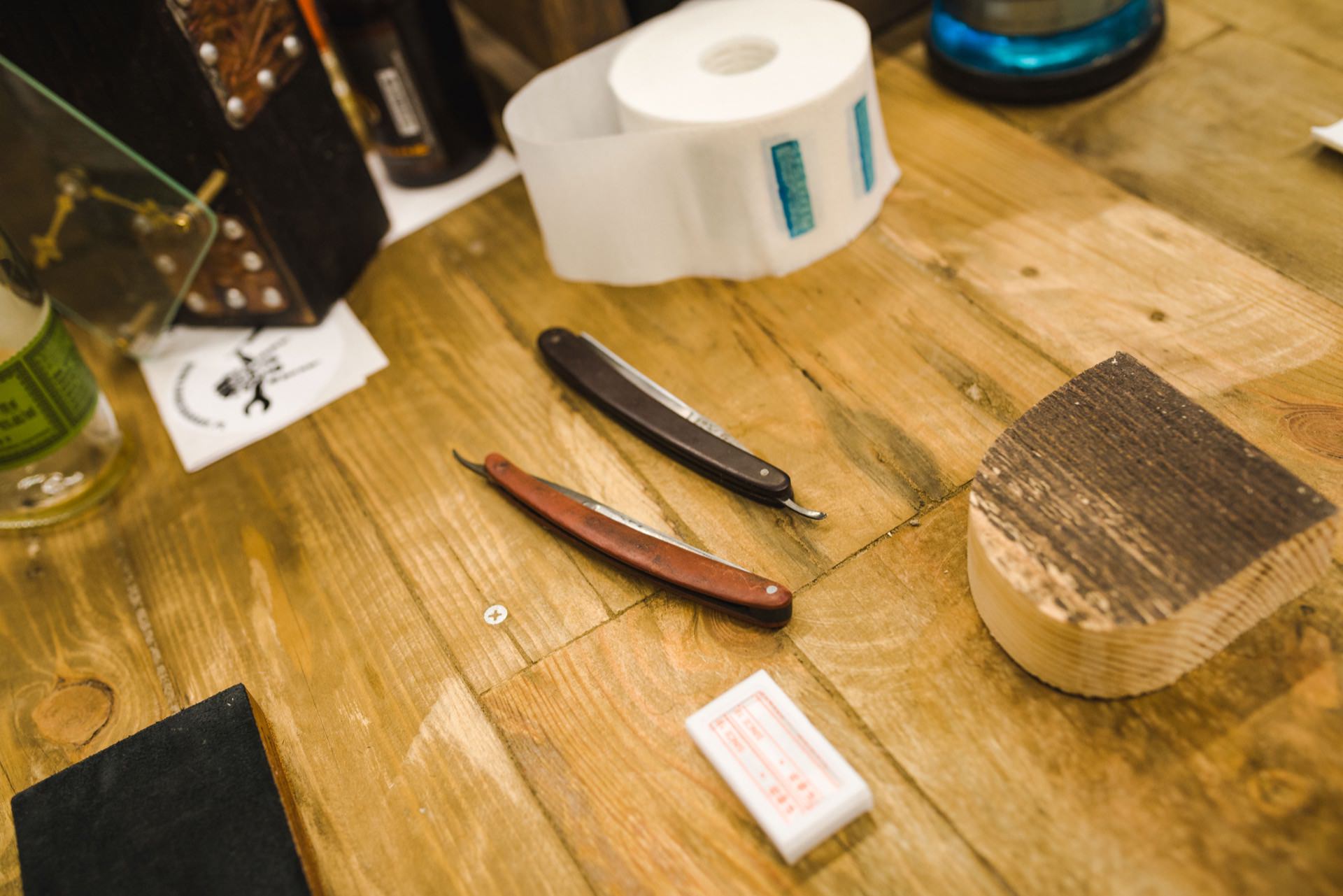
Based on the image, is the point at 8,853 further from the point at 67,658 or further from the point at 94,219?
the point at 94,219

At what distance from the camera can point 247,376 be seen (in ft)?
2.68

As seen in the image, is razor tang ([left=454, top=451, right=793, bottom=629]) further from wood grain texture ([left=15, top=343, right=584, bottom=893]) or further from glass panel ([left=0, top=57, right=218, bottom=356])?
glass panel ([left=0, top=57, right=218, bottom=356])

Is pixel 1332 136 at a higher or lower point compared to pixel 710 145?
lower

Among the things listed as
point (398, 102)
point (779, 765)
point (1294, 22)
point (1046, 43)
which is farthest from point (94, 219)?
point (1294, 22)

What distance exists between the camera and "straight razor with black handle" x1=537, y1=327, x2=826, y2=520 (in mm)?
630

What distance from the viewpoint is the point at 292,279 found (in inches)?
31.8

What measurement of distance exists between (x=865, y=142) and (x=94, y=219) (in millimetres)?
561

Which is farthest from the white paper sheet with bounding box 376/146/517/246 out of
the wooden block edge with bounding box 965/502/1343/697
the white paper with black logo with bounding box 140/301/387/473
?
the wooden block edge with bounding box 965/502/1343/697

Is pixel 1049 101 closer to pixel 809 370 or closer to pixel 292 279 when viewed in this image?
pixel 809 370

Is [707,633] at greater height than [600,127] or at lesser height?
lesser

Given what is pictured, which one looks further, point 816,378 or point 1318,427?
point 816,378

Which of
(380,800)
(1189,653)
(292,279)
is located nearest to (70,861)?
(380,800)

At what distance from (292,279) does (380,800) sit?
1.39 feet

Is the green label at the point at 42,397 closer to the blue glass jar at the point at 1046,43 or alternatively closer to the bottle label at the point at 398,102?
the bottle label at the point at 398,102
